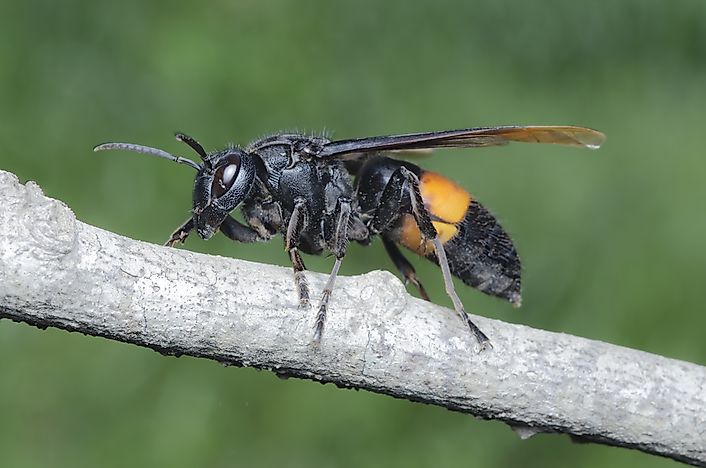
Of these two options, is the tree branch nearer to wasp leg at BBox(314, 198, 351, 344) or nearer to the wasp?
wasp leg at BBox(314, 198, 351, 344)

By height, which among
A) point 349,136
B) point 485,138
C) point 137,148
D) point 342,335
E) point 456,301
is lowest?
point 342,335

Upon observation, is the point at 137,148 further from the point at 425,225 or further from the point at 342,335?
the point at 342,335

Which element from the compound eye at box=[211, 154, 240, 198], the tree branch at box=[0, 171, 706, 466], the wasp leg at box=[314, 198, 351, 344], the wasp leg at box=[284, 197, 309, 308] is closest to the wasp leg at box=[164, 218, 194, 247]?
the compound eye at box=[211, 154, 240, 198]

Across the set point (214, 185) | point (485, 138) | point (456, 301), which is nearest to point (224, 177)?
point (214, 185)

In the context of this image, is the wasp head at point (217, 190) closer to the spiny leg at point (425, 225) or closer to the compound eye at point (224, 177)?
the compound eye at point (224, 177)

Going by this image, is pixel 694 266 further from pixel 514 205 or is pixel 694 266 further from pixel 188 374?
pixel 188 374

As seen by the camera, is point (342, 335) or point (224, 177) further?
point (224, 177)

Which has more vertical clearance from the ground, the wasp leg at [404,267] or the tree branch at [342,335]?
the wasp leg at [404,267]

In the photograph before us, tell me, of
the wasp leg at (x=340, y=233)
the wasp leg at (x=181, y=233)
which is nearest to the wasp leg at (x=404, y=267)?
the wasp leg at (x=340, y=233)
